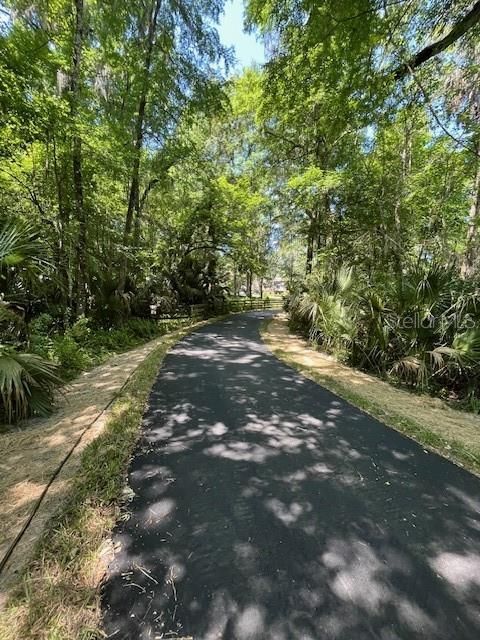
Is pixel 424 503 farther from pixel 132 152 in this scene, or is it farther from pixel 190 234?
pixel 190 234

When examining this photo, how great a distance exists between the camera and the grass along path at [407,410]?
3.13 meters

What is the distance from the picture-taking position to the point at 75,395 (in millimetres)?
4234

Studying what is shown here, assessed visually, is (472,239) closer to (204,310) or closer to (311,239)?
(311,239)

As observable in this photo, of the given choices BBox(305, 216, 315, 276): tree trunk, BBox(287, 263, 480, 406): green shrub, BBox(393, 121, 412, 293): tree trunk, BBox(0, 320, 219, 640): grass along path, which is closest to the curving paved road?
BBox(0, 320, 219, 640): grass along path

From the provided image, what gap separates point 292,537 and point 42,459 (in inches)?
86.3

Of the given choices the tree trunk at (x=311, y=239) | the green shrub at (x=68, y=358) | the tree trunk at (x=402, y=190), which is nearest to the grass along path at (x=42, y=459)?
the green shrub at (x=68, y=358)

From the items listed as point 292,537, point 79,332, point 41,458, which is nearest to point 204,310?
point 79,332

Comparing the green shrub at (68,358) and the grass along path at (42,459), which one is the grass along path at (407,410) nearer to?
the grass along path at (42,459)

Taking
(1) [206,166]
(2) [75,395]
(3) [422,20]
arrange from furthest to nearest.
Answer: (1) [206,166] → (3) [422,20] → (2) [75,395]

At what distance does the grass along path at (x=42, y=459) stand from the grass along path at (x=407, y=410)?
3141 mm

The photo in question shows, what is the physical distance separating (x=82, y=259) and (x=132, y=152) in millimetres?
2594

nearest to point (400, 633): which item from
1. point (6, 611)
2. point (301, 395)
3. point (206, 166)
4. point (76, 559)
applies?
point (76, 559)

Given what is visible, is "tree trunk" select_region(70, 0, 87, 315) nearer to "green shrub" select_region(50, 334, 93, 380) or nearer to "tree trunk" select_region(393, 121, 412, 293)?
"green shrub" select_region(50, 334, 93, 380)

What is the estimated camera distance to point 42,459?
8.76 feet
